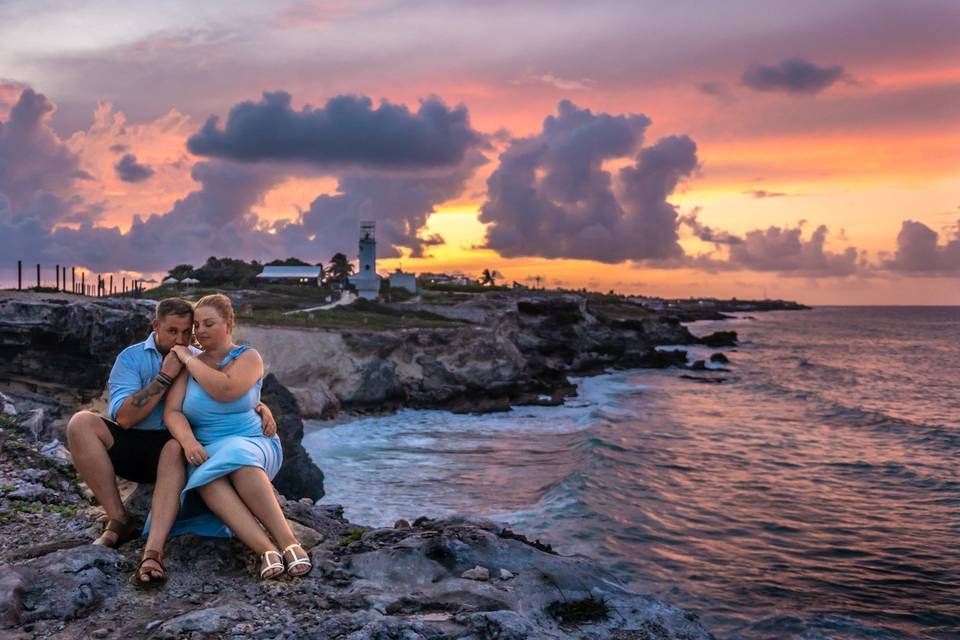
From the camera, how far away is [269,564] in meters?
6.39

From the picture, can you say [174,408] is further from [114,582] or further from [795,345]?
[795,345]

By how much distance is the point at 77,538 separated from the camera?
283 inches

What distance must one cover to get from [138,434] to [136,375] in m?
0.60

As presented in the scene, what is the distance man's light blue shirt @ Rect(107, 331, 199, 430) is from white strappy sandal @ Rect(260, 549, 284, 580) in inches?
67.7

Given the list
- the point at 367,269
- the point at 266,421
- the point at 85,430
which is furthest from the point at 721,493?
the point at 367,269

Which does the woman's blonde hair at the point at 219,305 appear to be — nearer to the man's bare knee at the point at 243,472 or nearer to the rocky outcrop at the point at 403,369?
the man's bare knee at the point at 243,472

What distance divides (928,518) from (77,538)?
2043 cm

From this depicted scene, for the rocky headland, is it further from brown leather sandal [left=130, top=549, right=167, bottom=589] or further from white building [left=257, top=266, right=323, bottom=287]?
white building [left=257, top=266, right=323, bottom=287]

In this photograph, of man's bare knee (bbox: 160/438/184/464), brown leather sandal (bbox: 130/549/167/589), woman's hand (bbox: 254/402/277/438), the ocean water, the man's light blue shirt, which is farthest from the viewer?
the ocean water

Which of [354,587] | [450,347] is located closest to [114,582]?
[354,587]

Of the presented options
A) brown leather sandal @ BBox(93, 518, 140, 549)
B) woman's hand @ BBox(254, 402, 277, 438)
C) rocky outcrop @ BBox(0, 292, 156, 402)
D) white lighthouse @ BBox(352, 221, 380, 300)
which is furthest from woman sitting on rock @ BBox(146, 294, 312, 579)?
white lighthouse @ BBox(352, 221, 380, 300)

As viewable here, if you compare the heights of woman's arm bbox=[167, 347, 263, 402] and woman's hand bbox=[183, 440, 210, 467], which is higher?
woman's arm bbox=[167, 347, 263, 402]

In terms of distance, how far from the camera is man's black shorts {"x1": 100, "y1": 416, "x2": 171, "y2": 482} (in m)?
7.02

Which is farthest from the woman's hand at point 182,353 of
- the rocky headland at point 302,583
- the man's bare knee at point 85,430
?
the rocky headland at point 302,583
